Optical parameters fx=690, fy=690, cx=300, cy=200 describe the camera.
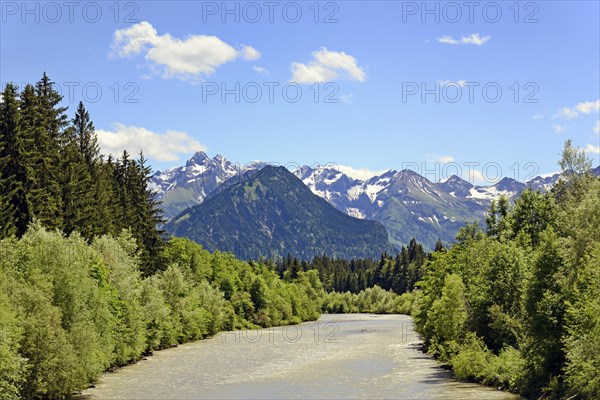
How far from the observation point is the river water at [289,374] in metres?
54.7

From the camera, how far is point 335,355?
8681 centimetres

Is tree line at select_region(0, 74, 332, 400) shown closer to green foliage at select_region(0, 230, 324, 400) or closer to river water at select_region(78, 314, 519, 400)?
green foliage at select_region(0, 230, 324, 400)

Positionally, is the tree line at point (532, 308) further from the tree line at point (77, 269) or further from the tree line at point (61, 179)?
the tree line at point (61, 179)

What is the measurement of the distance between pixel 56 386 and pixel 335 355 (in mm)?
44443

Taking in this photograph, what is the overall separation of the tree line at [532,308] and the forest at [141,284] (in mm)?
129

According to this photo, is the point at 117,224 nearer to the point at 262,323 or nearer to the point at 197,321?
the point at 197,321

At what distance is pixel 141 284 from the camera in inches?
3344

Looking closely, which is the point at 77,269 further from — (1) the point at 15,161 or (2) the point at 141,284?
(2) the point at 141,284

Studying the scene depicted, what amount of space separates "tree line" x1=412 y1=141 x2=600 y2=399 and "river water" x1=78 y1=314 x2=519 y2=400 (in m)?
2.98

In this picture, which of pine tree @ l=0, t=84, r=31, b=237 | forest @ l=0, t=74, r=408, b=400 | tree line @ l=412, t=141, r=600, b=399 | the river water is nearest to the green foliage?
forest @ l=0, t=74, r=408, b=400

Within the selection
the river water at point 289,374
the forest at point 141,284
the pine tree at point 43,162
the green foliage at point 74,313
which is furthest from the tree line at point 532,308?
the pine tree at point 43,162

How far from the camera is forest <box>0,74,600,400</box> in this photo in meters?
46.8

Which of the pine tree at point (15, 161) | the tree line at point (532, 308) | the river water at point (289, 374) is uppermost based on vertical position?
the pine tree at point (15, 161)

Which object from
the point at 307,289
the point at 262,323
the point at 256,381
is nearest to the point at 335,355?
the point at 256,381
